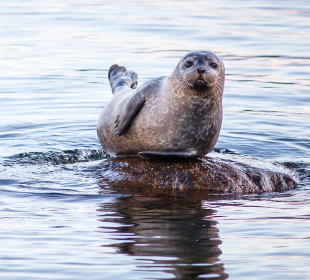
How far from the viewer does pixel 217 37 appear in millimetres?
17297

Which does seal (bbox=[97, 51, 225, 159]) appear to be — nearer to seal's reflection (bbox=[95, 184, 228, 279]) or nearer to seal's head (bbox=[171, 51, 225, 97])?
seal's head (bbox=[171, 51, 225, 97])

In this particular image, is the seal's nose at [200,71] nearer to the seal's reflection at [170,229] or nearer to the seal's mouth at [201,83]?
the seal's mouth at [201,83]

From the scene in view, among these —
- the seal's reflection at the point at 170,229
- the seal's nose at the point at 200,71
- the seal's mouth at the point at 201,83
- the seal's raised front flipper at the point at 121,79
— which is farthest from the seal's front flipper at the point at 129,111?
the seal's raised front flipper at the point at 121,79

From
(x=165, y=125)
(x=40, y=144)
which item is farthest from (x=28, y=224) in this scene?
(x=40, y=144)

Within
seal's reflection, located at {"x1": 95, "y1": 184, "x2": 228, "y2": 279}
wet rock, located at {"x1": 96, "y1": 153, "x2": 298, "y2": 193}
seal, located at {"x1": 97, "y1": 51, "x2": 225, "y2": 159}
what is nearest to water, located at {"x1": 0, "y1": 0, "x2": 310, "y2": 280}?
seal's reflection, located at {"x1": 95, "y1": 184, "x2": 228, "y2": 279}

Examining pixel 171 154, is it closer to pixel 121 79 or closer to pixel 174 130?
pixel 174 130

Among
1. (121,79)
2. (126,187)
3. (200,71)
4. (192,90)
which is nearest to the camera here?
(200,71)

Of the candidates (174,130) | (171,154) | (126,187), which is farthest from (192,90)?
(126,187)

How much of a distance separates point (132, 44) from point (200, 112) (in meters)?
10.6

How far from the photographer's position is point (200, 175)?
21.0 ft

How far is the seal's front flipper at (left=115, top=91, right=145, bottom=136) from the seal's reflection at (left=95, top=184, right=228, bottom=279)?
2.18 ft

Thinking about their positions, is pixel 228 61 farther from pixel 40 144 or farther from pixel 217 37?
pixel 40 144

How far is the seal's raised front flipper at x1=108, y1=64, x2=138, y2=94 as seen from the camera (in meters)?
8.12

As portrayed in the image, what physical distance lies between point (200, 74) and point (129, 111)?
1.02 meters
